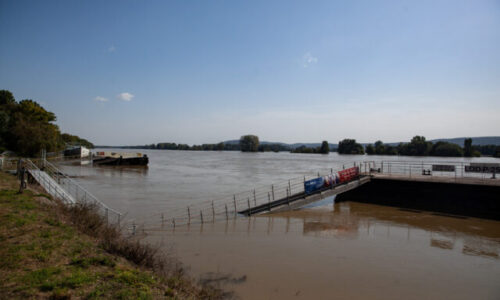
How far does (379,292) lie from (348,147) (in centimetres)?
16712

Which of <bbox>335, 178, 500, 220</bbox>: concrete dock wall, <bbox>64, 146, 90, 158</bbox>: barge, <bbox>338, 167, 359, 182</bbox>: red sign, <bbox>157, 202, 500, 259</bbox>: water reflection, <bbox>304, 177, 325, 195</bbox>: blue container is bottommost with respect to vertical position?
<bbox>157, 202, 500, 259</bbox>: water reflection

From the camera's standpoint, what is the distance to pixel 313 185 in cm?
1972

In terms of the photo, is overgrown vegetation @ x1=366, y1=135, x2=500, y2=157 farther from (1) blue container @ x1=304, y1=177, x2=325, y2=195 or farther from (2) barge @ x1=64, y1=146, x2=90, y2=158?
(2) barge @ x1=64, y1=146, x2=90, y2=158

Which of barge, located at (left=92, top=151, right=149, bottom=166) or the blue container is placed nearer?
the blue container

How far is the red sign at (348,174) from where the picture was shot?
2167cm

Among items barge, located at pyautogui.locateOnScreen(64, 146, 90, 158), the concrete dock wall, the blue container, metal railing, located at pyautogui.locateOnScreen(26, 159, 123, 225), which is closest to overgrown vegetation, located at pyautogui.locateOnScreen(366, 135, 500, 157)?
the concrete dock wall

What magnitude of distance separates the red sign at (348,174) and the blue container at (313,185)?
2.32 meters

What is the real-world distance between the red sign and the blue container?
2.32 meters

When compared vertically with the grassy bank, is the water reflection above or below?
below

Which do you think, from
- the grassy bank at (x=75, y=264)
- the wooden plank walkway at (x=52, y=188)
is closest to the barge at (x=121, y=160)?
the wooden plank walkway at (x=52, y=188)

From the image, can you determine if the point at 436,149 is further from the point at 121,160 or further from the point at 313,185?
the point at 313,185

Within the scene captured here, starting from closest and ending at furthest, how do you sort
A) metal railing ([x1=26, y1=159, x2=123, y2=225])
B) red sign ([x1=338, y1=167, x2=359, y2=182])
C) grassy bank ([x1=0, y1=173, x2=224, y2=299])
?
grassy bank ([x1=0, y1=173, x2=224, y2=299]) < metal railing ([x1=26, y1=159, x2=123, y2=225]) < red sign ([x1=338, y1=167, x2=359, y2=182])

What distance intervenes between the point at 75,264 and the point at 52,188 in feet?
37.2

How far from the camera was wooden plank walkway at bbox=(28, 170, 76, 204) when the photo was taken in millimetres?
14172
